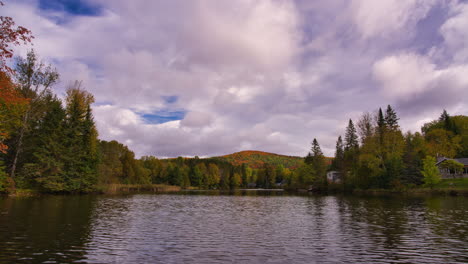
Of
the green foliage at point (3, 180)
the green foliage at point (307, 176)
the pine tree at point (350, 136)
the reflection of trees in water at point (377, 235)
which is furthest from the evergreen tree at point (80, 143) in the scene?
the pine tree at point (350, 136)

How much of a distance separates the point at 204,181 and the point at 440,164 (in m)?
117

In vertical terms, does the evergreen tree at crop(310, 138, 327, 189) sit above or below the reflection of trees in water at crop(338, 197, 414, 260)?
above

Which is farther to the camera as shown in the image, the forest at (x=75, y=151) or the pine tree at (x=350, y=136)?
the pine tree at (x=350, y=136)

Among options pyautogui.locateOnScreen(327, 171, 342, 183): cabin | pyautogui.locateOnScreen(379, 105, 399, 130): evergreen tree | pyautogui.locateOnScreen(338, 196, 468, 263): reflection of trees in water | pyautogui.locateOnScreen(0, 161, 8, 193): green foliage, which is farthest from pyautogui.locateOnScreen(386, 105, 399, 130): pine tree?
pyautogui.locateOnScreen(0, 161, 8, 193): green foliage

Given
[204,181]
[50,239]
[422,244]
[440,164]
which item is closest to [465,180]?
[440,164]

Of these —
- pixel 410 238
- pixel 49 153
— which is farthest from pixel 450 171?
pixel 49 153

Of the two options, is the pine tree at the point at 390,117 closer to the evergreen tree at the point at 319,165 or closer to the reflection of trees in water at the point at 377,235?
the evergreen tree at the point at 319,165

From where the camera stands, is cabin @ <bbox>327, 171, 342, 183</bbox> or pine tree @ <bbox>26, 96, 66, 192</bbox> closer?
pine tree @ <bbox>26, 96, 66, 192</bbox>

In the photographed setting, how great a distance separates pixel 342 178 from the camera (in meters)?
95.4

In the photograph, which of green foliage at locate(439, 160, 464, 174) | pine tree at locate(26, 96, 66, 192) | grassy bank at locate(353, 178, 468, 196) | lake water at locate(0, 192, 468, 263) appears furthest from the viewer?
Result: green foliage at locate(439, 160, 464, 174)

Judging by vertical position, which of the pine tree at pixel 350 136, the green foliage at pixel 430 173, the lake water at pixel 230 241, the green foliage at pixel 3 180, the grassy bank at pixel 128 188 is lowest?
the lake water at pixel 230 241

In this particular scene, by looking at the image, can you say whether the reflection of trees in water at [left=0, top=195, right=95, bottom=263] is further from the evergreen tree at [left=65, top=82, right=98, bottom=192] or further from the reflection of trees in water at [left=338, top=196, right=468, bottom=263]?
the evergreen tree at [left=65, top=82, right=98, bottom=192]

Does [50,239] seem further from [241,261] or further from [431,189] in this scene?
[431,189]

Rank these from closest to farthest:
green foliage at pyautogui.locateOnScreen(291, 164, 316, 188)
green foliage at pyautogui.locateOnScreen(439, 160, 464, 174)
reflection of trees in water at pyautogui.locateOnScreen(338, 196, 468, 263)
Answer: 1. reflection of trees in water at pyautogui.locateOnScreen(338, 196, 468, 263)
2. green foliage at pyautogui.locateOnScreen(439, 160, 464, 174)
3. green foliage at pyautogui.locateOnScreen(291, 164, 316, 188)
